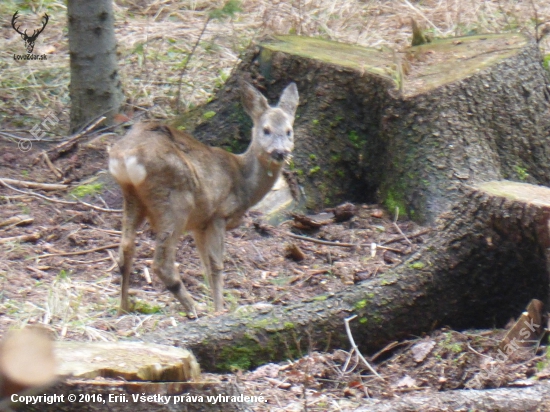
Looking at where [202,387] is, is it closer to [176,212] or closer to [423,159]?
[176,212]

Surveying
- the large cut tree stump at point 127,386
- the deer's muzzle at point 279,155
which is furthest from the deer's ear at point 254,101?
the large cut tree stump at point 127,386

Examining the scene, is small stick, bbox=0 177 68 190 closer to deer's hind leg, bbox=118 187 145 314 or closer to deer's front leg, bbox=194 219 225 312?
deer's front leg, bbox=194 219 225 312

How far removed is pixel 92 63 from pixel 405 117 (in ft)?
9.34

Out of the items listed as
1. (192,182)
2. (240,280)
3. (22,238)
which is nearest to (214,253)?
(240,280)

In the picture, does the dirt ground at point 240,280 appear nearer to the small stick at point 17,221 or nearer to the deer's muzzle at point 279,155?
the small stick at point 17,221

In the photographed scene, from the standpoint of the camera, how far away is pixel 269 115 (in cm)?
600

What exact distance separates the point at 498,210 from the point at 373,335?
2.89ft

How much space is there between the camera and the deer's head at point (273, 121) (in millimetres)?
5840

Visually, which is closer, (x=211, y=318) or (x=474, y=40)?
(x=211, y=318)

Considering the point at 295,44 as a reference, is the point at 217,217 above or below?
below

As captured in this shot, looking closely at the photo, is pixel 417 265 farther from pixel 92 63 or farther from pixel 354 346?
pixel 92 63

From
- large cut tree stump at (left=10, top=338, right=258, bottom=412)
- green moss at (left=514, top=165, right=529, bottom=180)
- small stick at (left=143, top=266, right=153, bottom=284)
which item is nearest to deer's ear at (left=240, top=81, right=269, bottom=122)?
small stick at (left=143, top=266, right=153, bottom=284)

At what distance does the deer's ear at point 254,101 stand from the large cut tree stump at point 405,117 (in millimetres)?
682

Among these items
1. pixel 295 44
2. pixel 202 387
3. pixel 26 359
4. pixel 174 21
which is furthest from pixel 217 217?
pixel 174 21
